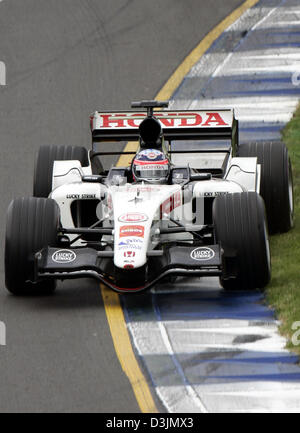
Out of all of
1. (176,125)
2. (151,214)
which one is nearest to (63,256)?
(151,214)

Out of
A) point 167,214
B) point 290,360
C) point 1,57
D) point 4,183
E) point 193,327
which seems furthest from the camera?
point 1,57

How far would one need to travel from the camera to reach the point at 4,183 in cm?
1752

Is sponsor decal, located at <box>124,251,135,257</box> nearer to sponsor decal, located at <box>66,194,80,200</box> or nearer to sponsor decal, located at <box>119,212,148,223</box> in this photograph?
sponsor decal, located at <box>119,212,148,223</box>

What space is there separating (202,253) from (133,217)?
2.61 feet

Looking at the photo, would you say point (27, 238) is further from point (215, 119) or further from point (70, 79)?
point (70, 79)

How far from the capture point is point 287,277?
43.6 ft

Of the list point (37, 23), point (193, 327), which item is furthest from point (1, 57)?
point (193, 327)

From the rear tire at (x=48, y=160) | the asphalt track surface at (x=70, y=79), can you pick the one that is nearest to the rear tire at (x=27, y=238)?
the asphalt track surface at (x=70, y=79)

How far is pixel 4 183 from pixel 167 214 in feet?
15.8

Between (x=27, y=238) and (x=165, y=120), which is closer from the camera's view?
(x=27, y=238)

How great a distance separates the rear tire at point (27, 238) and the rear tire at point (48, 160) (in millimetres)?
2289

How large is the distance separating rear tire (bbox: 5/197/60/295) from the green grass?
90.4 inches

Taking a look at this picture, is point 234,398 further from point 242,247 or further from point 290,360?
point 242,247

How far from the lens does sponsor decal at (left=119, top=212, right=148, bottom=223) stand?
12.6m
